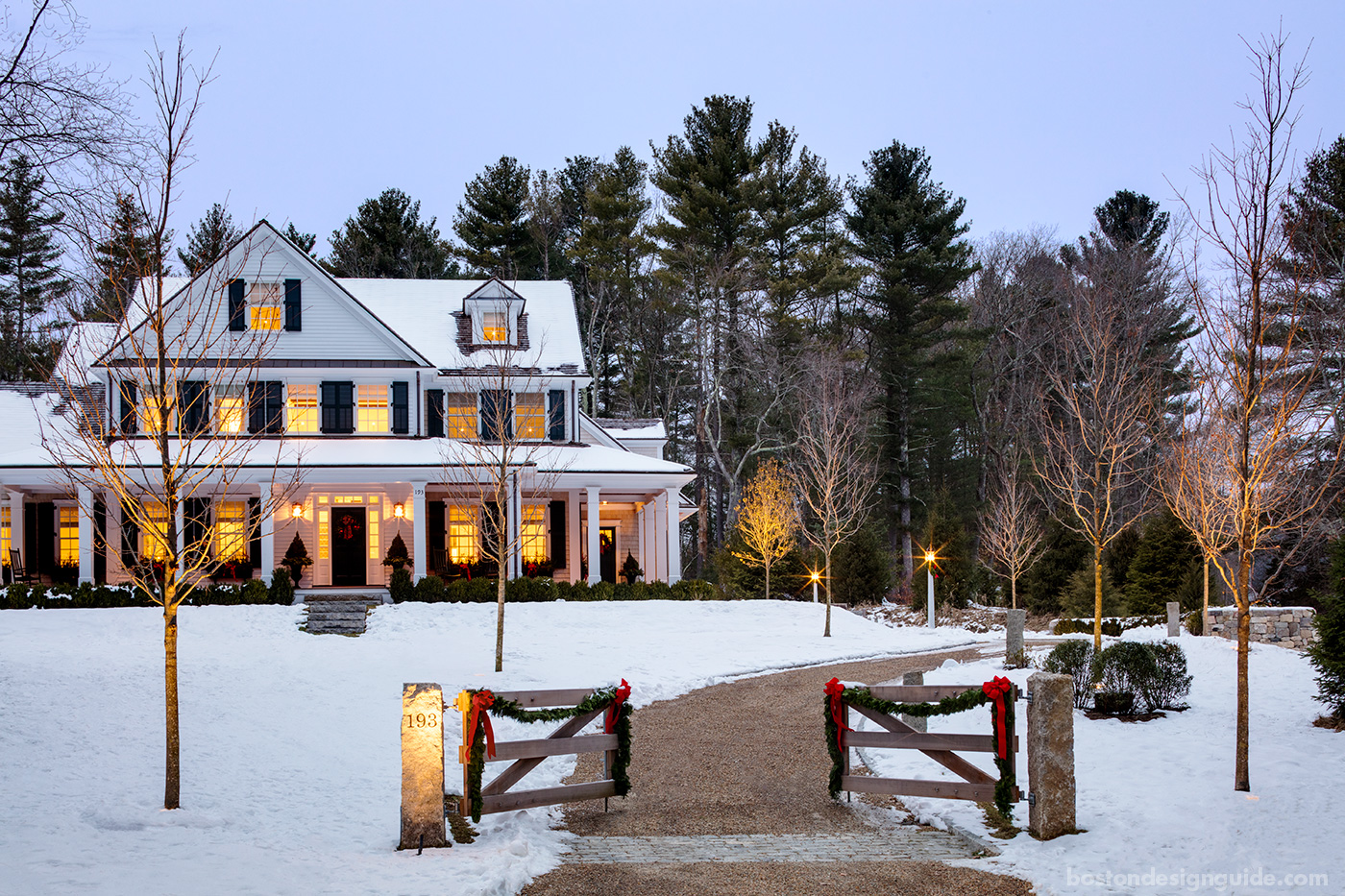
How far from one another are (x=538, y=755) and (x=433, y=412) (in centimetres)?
1865

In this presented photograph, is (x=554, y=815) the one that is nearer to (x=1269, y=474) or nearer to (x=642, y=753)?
(x=642, y=753)

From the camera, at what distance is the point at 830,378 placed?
34.7 metres

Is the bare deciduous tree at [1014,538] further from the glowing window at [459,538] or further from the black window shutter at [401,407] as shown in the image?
the black window shutter at [401,407]

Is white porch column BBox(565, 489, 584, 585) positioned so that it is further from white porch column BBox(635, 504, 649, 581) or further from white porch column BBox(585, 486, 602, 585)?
white porch column BBox(635, 504, 649, 581)

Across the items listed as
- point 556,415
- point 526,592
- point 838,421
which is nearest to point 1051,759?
point 526,592

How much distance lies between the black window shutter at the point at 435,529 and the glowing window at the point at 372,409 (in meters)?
2.34

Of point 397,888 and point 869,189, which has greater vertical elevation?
point 869,189

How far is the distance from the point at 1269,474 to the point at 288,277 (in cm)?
2199

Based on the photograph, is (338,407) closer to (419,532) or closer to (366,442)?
(366,442)

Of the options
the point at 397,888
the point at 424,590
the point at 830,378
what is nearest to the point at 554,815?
the point at 397,888

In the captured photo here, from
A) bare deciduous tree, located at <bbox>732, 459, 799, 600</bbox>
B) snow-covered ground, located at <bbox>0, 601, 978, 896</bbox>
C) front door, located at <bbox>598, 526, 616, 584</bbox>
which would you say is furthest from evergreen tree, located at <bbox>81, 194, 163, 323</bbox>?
front door, located at <bbox>598, 526, 616, 584</bbox>

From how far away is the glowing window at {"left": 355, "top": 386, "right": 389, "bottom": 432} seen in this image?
81.7ft

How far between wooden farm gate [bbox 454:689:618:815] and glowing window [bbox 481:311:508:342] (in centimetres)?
1911

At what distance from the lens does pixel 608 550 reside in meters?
28.5
